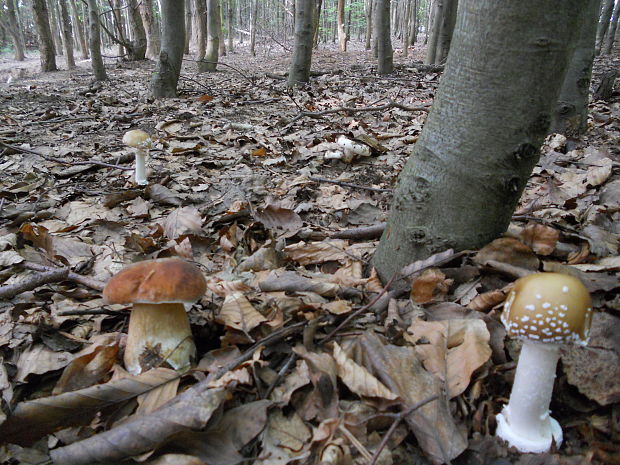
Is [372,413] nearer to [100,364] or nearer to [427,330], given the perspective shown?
[427,330]

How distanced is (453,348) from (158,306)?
1268 millimetres

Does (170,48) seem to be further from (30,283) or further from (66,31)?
(66,31)

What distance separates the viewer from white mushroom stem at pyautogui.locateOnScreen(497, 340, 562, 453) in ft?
4.44

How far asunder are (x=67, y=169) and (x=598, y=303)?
187 inches

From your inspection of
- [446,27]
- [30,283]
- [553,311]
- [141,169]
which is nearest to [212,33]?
[446,27]

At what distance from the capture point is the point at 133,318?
1902 millimetres

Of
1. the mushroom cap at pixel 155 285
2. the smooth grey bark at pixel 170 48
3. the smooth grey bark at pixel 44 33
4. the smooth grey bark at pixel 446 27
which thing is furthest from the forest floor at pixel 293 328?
the smooth grey bark at pixel 44 33

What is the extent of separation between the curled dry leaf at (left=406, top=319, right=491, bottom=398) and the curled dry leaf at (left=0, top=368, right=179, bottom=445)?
1155mm

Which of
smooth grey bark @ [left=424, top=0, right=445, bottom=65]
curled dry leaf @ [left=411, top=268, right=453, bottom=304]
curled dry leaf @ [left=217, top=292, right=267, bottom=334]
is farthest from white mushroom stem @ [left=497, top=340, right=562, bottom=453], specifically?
smooth grey bark @ [left=424, top=0, right=445, bottom=65]

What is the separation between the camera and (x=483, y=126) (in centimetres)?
186

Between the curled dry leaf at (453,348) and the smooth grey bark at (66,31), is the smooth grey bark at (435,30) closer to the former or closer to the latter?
the curled dry leaf at (453,348)

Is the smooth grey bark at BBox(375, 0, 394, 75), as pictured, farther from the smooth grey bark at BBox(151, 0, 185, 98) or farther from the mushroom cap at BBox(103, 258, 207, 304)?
the mushroom cap at BBox(103, 258, 207, 304)

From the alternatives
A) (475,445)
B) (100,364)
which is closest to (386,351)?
(475,445)

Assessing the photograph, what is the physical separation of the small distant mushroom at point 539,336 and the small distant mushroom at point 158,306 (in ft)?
4.01
